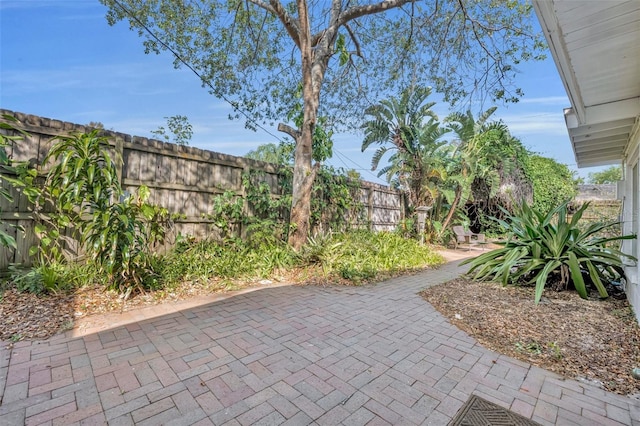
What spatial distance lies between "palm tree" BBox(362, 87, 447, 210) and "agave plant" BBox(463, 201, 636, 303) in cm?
500

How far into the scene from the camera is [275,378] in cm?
218

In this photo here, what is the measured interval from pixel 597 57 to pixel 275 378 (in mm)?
3627

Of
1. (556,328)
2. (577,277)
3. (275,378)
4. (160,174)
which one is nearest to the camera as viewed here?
(275,378)

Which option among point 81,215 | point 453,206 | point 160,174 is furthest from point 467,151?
point 81,215

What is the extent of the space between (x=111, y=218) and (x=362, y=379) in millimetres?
3293

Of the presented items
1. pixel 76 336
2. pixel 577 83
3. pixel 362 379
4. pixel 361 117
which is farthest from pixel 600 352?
pixel 361 117

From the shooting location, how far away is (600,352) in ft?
8.70

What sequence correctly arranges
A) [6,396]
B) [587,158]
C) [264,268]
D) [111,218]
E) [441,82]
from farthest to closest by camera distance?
[441,82], [587,158], [264,268], [111,218], [6,396]

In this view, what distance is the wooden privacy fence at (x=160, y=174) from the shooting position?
3.68 metres

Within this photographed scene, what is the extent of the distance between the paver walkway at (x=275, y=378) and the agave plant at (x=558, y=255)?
2152 millimetres

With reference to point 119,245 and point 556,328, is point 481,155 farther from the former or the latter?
point 119,245

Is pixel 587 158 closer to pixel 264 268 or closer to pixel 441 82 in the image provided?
pixel 441 82

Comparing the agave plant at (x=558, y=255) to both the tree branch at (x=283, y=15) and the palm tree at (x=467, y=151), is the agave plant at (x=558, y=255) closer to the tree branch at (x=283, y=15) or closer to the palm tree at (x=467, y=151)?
the palm tree at (x=467, y=151)

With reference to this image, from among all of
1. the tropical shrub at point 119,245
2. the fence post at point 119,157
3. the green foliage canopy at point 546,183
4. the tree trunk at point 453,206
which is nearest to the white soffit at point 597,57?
the tropical shrub at point 119,245
